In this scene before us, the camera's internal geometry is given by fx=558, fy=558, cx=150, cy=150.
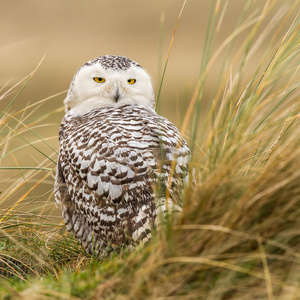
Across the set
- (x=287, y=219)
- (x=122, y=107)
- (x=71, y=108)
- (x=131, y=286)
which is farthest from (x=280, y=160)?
(x=71, y=108)

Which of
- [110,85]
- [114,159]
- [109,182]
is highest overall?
[110,85]

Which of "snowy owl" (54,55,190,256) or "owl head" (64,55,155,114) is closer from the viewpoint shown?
"snowy owl" (54,55,190,256)

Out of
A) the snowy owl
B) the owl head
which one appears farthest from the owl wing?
the owl head

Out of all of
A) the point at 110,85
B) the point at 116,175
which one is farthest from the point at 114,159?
the point at 110,85

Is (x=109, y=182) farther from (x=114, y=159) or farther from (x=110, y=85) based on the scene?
(x=110, y=85)

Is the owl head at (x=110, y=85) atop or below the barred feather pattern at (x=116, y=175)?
atop

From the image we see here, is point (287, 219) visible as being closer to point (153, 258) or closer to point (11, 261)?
point (153, 258)

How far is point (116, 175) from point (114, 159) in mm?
101

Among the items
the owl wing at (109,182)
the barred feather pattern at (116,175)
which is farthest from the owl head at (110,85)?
the owl wing at (109,182)

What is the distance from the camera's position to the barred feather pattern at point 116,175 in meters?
3.21

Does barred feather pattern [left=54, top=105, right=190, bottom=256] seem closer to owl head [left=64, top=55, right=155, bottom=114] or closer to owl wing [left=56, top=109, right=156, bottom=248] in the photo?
owl wing [left=56, top=109, right=156, bottom=248]

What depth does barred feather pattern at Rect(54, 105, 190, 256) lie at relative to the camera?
3213 millimetres

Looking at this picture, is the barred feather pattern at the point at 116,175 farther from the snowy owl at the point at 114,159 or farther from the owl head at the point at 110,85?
the owl head at the point at 110,85

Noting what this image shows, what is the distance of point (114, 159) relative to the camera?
130 inches
